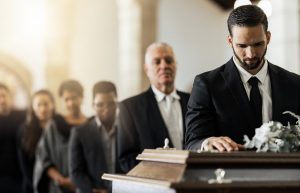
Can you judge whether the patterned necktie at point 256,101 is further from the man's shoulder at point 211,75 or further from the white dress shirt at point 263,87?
the man's shoulder at point 211,75

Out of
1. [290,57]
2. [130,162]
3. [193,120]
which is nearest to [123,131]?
[130,162]

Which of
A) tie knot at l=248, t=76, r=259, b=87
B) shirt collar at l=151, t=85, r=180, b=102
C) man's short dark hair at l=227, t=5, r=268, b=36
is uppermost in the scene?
man's short dark hair at l=227, t=5, r=268, b=36

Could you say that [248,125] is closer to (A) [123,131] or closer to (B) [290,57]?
(A) [123,131]

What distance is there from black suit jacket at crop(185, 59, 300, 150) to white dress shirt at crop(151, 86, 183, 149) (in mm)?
2195

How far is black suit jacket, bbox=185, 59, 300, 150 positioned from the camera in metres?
3.70

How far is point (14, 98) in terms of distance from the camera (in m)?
14.0

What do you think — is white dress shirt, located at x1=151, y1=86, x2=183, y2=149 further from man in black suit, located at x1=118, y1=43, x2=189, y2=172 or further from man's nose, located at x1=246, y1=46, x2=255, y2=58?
man's nose, located at x1=246, y1=46, x2=255, y2=58

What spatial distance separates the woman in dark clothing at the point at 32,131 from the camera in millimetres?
8977

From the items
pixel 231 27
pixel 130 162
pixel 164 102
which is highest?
pixel 231 27

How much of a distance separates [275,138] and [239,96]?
38cm

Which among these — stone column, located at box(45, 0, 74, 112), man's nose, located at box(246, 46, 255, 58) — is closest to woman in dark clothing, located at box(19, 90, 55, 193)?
stone column, located at box(45, 0, 74, 112)

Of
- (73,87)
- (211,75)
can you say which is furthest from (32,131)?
(211,75)

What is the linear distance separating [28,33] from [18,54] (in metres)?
0.46

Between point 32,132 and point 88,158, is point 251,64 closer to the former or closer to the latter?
point 88,158
